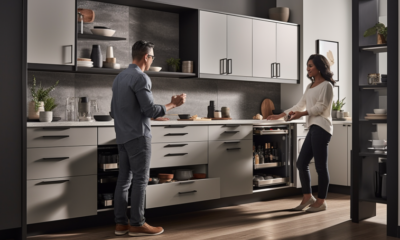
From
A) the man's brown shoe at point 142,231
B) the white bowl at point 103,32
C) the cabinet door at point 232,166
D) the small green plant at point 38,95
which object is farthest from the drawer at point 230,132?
the small green plant at point 38,95

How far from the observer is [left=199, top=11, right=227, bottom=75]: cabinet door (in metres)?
4.98

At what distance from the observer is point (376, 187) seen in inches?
159

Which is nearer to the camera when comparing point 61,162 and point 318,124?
point 61,162

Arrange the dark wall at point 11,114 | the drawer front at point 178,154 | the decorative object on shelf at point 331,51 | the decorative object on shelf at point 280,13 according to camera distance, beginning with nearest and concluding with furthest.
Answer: the dark wall at point 11,114, the drawer front at point 178,154, the decorative object on shelf at point 280,13, the decorative object on shelf at point 331,51

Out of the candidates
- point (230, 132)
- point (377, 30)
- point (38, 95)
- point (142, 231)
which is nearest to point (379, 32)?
point (377, 30)

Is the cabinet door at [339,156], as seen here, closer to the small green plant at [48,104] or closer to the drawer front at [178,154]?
the drawer front at [178,154]

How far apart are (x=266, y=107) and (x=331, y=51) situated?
4.24 feet

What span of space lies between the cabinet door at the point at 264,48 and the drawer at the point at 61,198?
259 cm

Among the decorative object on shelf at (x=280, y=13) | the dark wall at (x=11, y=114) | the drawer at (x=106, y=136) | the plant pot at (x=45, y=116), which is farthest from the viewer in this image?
the decorative object on shelf at (x=280, y=13)

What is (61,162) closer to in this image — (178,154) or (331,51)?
(178,154)

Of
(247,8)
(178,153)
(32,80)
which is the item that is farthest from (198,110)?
(32,80)

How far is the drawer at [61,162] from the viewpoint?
3499mm

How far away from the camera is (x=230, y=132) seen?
4.73 metres

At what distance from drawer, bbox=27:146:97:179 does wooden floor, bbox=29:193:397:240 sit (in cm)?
52
